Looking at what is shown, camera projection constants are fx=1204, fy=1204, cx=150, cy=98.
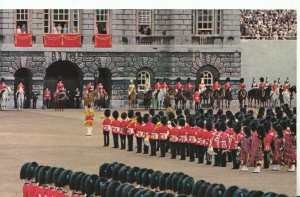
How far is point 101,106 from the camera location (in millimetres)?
46312

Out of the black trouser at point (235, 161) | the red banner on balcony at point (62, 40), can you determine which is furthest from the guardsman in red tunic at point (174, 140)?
the red banner on balcony at point (62, 40)

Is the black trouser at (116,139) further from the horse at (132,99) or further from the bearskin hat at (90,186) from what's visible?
the bearskin hat at (90,186)

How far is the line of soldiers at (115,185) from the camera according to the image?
18.7 metres

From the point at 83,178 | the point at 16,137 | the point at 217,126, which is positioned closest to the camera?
the point at 83,178

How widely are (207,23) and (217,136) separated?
23967 mm

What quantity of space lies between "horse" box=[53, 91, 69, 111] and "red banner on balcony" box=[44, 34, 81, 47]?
10.6 feet

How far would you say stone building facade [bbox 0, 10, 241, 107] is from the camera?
1991 inches

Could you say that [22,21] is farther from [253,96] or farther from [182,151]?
[182,151]

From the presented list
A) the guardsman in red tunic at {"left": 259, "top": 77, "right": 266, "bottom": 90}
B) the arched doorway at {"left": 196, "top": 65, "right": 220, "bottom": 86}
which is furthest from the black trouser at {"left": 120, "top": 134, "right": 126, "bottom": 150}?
the arched doorway at {"left": 196, "top": 65, "right": 220, "bottom": 86}

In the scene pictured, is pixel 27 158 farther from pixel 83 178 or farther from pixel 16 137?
pixel 83 178

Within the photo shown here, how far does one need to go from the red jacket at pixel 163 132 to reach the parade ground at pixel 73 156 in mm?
571

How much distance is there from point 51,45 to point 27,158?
20650mm

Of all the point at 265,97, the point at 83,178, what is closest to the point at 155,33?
the point at 265,97

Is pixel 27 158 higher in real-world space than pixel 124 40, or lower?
lower
